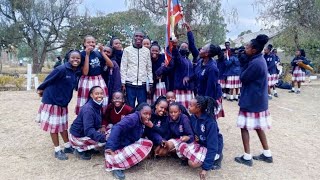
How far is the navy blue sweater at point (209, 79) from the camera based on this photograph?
4.50 m

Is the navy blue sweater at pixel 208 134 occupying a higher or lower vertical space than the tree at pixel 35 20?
lower

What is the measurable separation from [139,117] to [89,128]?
665mm

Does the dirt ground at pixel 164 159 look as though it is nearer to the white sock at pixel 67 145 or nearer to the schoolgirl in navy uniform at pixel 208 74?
the white sock at pixel 67 145

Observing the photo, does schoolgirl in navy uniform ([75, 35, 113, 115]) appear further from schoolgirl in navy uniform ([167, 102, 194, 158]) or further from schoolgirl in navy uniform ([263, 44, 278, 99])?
schoolgirl in navy uniform ([263, 44, 278, 99])

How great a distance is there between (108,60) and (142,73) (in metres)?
0.61

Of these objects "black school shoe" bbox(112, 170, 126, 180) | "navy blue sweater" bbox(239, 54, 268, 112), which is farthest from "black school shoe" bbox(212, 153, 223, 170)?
"black school shoe" bbox(112, 170, 126, 180)

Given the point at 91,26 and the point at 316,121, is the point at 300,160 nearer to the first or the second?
the point at 316,121

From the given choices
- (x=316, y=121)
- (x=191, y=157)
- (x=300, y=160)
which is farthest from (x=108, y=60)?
(x=316, y=121)

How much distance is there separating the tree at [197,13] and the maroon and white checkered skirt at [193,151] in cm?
1025

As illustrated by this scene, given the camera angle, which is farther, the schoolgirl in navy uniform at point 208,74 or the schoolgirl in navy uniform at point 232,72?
the schoolgirl in navy uniform at point 232,72

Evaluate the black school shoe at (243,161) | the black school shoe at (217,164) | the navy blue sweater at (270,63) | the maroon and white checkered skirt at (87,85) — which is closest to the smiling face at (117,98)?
the maroon and white checkered skirt at (87,85)

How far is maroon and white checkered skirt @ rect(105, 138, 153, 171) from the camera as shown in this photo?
13.1ft

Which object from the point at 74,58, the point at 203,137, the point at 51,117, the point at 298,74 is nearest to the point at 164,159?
the point at 203,137

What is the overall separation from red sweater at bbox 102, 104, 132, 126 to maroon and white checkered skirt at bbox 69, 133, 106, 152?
1.27ft
